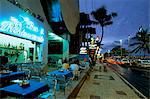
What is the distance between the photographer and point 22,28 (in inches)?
598

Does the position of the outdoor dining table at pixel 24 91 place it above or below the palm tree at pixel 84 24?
below

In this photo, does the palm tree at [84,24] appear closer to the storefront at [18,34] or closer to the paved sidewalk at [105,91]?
the storefront at [18,34]

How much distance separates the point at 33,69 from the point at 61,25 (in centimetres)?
1709

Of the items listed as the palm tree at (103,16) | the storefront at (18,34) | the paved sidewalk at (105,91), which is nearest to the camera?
the paved sidewalk at (105,91)

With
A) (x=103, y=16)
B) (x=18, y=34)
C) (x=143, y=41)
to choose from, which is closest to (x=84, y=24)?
(x=103, y=16)

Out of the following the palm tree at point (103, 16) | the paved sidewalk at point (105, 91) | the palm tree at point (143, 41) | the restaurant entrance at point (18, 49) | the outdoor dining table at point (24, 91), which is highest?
the palm tree at point (103, 16)

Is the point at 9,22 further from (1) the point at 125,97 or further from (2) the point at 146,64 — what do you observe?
(2) the point at 146,64

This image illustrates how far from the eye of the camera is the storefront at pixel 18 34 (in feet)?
42.1

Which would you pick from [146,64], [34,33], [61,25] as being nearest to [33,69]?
[34,33]

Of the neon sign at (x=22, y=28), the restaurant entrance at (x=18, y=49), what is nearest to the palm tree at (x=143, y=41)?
the restaurant entrance at (x=18, y=49)

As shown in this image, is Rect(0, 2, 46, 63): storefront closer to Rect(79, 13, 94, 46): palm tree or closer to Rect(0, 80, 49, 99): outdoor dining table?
Rect(0, 80, 49, 99): outdoor dining table

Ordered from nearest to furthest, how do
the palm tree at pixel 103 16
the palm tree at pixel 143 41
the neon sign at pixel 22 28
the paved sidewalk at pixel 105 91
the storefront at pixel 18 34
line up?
the paved sidewalk at pixel 105 91 < the neon sign at pixel 22 28 < the storefront at pixel 18 34 < the palm tree at pixel 103 16 < the palm tree at pixel 143 41

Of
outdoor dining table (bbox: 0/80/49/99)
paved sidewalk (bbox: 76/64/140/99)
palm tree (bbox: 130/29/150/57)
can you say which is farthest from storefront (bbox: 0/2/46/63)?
palm tree (bbox: 130/29/150/57)

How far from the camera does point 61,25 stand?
93.2 ft
